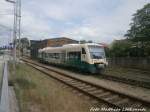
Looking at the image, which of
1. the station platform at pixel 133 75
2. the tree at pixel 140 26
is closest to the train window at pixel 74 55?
the station platform at pixel 133 75

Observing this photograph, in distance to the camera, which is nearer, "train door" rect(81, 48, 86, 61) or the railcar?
the railcar

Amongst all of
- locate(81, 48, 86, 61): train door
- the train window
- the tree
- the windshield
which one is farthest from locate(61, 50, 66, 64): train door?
the tree

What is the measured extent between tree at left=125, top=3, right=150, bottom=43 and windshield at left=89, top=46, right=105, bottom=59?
16.9 m

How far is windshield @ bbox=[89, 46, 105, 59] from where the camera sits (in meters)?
25.0

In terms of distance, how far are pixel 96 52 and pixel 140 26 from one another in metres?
20.2

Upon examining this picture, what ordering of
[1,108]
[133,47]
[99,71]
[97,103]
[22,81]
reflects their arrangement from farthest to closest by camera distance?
[133,47] < [99,71] < [22,81] < [97,103] < [1,108]

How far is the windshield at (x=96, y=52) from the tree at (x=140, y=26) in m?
16.9

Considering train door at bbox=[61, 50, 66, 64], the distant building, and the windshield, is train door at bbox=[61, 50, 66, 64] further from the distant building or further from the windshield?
the distant building

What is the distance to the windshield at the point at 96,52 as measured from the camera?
2500 cm

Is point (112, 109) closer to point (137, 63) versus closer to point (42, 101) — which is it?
point (42, 101)

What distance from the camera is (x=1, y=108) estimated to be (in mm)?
6629

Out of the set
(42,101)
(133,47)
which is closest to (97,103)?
(42,101)

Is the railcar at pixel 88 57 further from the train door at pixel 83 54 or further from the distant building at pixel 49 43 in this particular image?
the distant building at pixel 49 43

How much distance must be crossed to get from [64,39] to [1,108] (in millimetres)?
78778
